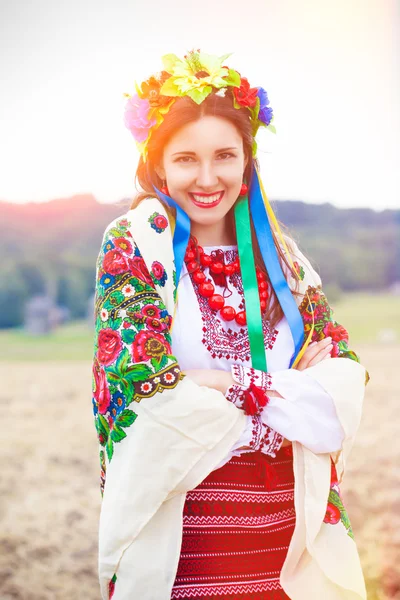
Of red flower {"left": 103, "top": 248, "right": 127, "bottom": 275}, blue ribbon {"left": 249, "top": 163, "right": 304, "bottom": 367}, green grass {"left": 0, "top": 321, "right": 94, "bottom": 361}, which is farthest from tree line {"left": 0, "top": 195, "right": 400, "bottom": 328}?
red flower {"left": 103, "top": 248, "right": 127, "bottom": 275}

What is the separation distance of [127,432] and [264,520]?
425mm

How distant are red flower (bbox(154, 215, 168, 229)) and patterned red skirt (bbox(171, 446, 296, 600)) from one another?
0.61m

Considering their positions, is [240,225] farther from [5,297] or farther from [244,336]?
[5,297]

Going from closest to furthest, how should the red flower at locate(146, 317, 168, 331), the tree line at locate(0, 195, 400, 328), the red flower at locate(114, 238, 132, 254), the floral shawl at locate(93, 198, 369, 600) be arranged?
the floral shawl at locate(93, 198, 369, 600) < the red flower at locate(146, 317, 168, 331) < the red flower at locate(114, 238, 132, 254) < the tree line at locate(0, 195, 400, 328)

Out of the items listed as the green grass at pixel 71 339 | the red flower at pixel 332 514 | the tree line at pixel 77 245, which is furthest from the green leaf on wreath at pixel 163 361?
the green grass at pixel 71 339

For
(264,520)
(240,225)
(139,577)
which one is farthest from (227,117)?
(139,577)

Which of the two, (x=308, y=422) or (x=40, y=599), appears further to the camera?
(x=40, y=599)

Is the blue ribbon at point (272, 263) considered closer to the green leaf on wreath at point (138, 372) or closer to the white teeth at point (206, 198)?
the white teeth at point (206, 198)

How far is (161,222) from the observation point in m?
1.68

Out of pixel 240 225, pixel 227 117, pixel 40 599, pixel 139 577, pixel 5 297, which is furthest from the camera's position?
pixel 5 297

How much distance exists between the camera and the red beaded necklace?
1.71 m

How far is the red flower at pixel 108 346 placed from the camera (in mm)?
1526

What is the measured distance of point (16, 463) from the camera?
529 cm

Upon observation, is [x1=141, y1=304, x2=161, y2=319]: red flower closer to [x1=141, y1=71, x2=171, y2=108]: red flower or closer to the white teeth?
the white teeth
